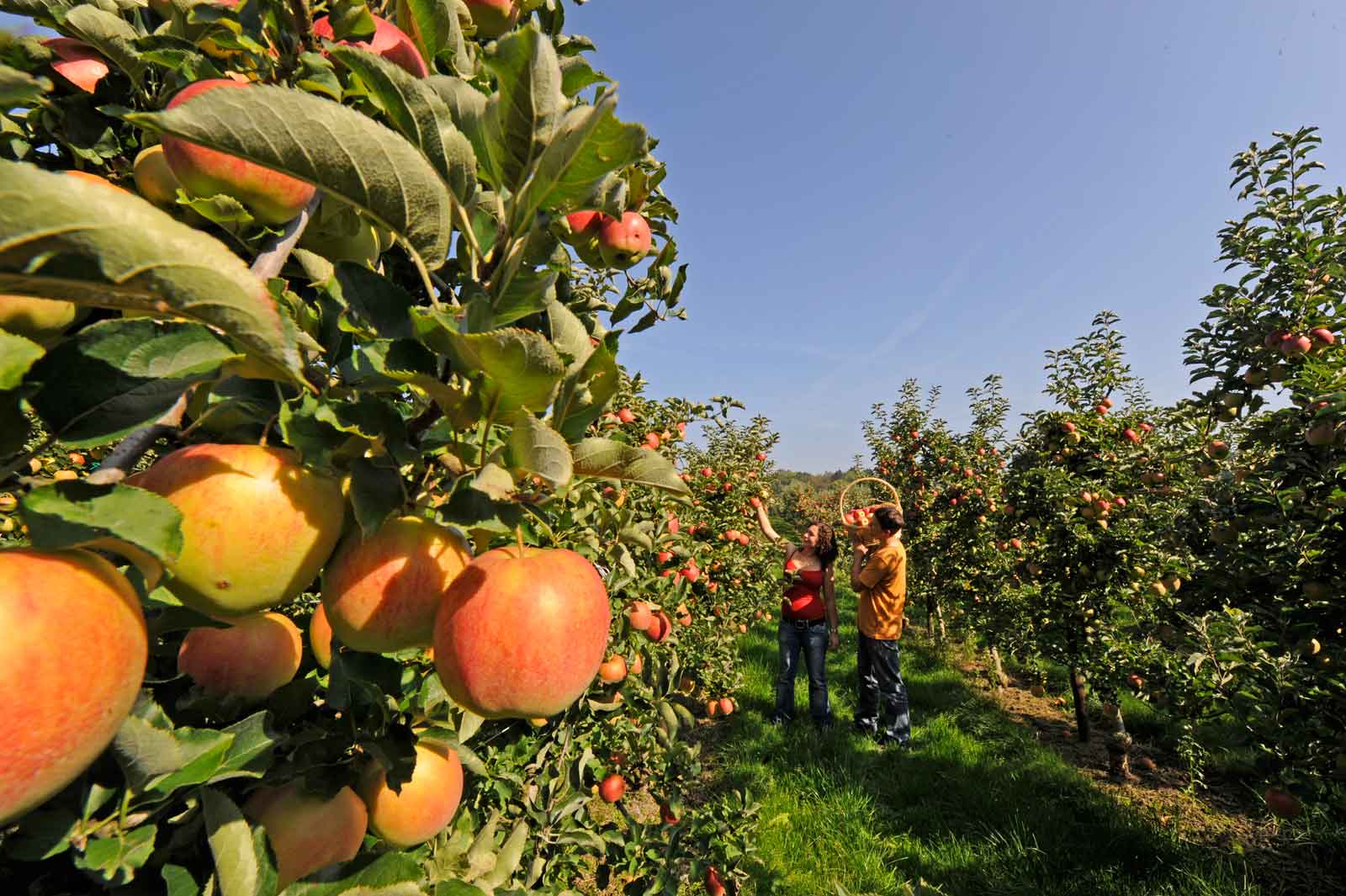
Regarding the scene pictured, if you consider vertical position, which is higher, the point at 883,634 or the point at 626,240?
the point at 626,240

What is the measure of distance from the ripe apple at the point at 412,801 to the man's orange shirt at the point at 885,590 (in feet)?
15.5

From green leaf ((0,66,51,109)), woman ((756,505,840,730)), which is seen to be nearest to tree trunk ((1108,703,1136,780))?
woman ((756,505,840,730))

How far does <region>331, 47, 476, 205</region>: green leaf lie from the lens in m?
0.52

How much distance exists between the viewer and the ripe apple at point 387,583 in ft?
2.15

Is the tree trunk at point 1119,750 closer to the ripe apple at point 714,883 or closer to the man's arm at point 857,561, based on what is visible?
the man's arm at point 857,561

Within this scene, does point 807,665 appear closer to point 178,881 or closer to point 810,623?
point 810,623

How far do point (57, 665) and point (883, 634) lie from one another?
556 cm

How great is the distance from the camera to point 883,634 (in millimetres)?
5230

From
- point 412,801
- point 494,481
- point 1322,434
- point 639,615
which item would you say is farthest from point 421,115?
point 1322,434

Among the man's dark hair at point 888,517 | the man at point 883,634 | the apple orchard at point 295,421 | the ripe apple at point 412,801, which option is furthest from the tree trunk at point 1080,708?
the ripe apple at point 412,801

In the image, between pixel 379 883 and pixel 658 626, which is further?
pixel 658 626

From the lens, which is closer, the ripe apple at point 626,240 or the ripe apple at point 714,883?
the ripe apple at point 626,240

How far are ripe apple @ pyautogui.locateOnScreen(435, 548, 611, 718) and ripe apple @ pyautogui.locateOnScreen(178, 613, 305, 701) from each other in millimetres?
401

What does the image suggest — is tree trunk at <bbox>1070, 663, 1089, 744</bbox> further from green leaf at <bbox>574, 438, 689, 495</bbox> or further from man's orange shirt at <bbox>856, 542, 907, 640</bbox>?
green leaf at <bbox>574, 438, 689, 495</bbox>
